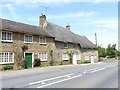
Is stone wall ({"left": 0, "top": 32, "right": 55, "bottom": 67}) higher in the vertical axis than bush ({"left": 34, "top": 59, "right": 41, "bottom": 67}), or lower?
higher

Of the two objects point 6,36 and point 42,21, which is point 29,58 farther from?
point 42,21

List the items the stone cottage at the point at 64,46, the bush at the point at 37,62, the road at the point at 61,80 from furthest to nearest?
the stone cottage at the point at 64,46, the bush at the point at 37,62, the road at the point at 61,80


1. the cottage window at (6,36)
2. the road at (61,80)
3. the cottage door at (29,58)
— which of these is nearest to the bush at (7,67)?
the cottage window at (6,36)

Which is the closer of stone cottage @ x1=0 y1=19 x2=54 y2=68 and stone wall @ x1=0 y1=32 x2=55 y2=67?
stone cottage @ x1=0 y1=19 x2=54 y2=68

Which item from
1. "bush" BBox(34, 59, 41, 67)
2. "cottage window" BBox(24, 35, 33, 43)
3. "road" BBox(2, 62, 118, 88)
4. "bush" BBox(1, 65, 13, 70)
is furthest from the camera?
"bush" BBox(34, 59, 41, 67)

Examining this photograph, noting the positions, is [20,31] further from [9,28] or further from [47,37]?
[47,37]

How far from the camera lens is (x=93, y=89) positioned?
10.7m

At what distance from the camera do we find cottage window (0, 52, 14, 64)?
85.6 ft

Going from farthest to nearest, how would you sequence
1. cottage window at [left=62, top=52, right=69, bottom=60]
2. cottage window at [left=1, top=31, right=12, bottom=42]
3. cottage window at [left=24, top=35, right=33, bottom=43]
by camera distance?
1. cottage window at [left=62, top=52, right=69, bottom=60]
2. cottage window at [left=24, top=35, right=33, bottom=43]
3. cottage window at [left=1, top=31, right=12, bottom=42]

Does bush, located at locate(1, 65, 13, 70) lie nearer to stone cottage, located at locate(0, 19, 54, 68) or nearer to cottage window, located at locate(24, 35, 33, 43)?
stone cottage, located at locate(0, 19, 54, 68)

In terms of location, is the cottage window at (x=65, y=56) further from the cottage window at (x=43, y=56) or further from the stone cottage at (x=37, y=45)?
the cottage window at (x=43, y=56)

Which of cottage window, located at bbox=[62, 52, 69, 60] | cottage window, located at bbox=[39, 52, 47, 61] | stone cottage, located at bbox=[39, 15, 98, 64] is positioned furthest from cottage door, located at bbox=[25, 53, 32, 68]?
cottage window, located at bbox=[62, 52, 69, 60]

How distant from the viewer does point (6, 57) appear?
2658cm

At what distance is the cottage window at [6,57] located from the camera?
26.1 metres
